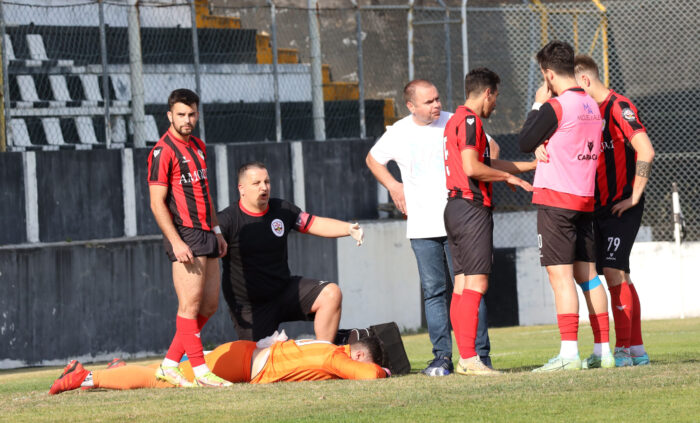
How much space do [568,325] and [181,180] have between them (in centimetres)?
263

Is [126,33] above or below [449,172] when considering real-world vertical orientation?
above

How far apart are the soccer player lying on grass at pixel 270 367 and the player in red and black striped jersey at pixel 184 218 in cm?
15

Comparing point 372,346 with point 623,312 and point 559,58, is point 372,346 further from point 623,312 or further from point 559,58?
point 559,58

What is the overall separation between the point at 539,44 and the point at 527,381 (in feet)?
36.0

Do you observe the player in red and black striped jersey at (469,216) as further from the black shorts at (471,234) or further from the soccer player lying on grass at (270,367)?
the soccer player lying on grass at (270,367)

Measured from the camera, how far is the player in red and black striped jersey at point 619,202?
734cm

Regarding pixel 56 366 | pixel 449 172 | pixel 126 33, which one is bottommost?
pixel 56 366

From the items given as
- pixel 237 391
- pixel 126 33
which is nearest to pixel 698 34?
pixel 126 33

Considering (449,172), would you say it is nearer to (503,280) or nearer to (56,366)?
(56,366)

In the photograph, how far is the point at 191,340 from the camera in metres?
7.16

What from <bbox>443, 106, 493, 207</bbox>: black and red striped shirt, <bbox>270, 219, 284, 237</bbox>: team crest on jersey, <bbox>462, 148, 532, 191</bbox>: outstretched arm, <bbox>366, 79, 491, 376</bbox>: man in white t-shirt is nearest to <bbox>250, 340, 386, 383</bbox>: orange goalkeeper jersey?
<bbox>366, 79, 491, 376</bbox>: man in white t-shirt

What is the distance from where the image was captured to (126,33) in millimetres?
15500

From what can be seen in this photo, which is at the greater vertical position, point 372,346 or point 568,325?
point 568,325

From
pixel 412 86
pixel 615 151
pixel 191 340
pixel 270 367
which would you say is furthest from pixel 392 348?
pixel 615 151
